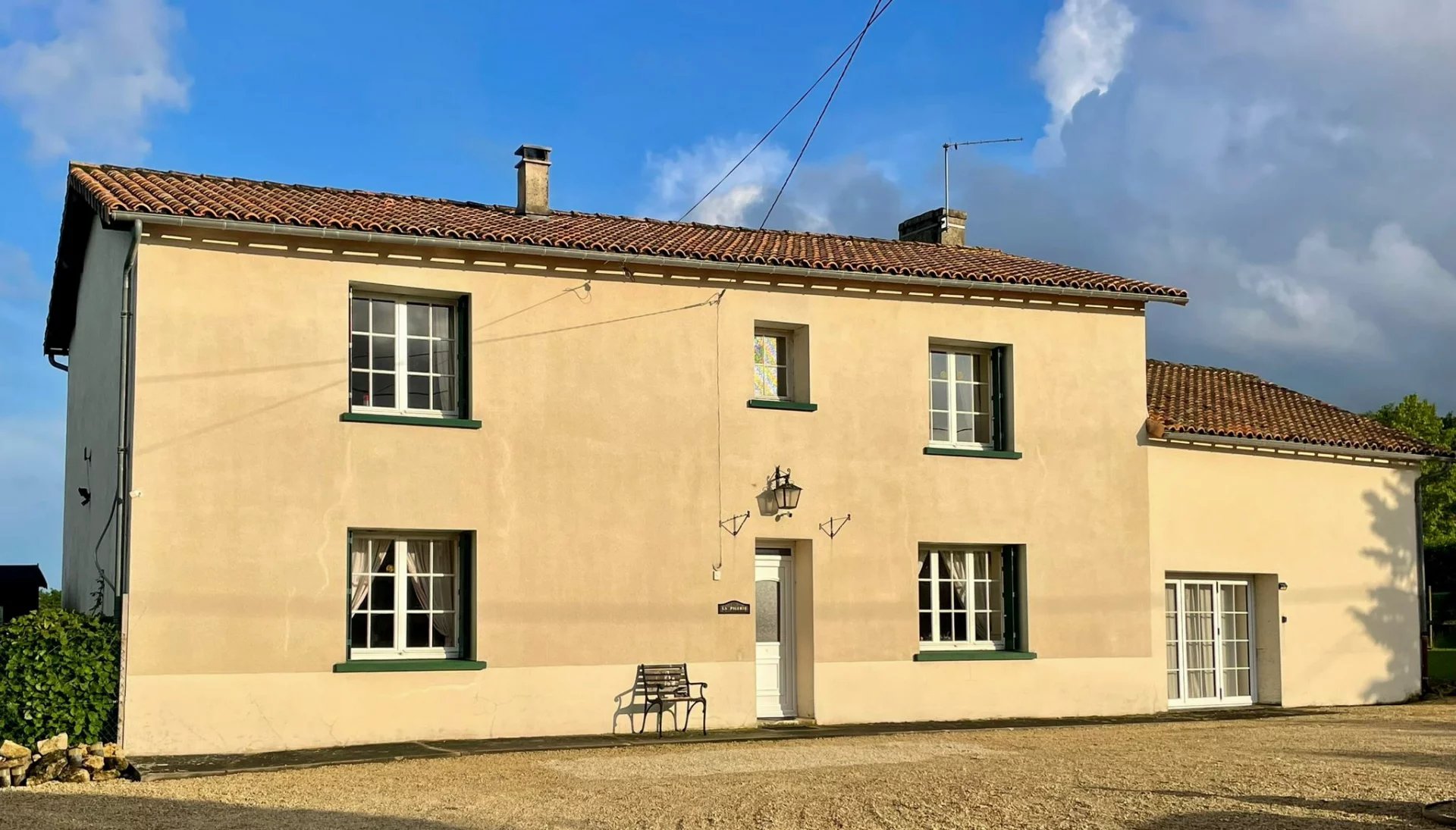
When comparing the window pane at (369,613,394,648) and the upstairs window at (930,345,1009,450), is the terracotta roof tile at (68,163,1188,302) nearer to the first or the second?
the upstairs window at (930,345,1009,450)

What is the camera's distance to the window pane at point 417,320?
15414 millimetres

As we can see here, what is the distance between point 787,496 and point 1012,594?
347 centimetres

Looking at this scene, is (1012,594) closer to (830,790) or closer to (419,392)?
(830,790)

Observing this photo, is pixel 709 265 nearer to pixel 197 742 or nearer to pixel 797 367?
pixel 797 367

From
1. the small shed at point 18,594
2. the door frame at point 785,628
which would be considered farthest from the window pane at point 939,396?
the small shed at point 18,594

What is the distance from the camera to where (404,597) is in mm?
15094

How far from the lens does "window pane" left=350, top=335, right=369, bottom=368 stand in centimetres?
1509

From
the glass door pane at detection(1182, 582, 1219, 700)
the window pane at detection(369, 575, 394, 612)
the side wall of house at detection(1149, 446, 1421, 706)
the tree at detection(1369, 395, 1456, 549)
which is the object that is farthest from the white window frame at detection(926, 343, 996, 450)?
the tree at detection(1369, 395, 1456, 549)

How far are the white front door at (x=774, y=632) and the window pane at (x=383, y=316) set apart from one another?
4.81 meters

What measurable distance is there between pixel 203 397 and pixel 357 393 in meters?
1.53

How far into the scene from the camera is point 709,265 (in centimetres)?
1648

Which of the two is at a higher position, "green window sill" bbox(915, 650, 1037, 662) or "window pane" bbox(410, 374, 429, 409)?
"window pane" bbox(410, 374, 429, 409)

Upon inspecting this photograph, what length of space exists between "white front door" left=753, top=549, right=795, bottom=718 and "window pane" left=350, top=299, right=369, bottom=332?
5.03m

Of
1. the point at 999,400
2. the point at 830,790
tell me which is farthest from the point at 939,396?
the point at 830,790
